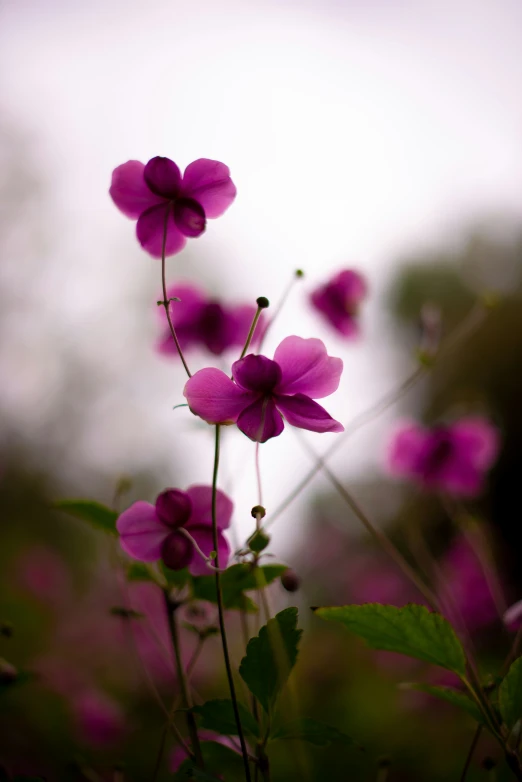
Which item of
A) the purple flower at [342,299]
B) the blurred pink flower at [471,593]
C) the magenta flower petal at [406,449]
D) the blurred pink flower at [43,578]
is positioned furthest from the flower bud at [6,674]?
the blurred pink flower at [43,578]

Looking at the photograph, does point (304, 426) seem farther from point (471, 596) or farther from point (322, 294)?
point (471, 596)

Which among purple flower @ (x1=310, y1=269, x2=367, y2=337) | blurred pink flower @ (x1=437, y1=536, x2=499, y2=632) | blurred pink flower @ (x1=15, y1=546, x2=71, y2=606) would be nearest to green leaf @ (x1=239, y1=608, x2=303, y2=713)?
purple flower @ (x1=310, y1=269, x2=367, y2=337)

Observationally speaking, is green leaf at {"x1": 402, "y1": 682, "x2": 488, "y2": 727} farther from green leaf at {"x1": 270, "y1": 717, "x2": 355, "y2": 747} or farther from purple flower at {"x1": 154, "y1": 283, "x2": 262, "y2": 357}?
purple flower at {"x1": 154, "y1": 283, "x2": 262, "y2": 357}

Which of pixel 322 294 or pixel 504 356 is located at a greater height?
pixel 322 294

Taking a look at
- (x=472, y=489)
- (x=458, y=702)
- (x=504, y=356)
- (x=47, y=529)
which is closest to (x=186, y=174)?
(x=458, y=702)

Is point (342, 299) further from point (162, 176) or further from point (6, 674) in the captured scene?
point (6, 674)

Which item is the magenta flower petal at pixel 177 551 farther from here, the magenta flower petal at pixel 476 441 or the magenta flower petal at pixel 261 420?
the magenta flower petal at pixel 476 441

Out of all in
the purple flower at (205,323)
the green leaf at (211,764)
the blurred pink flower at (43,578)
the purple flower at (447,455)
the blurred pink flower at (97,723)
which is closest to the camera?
the green leaf at (211,764)
